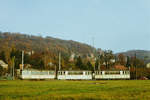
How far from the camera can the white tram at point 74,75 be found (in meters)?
49.6

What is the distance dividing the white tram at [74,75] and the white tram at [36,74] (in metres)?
2.18

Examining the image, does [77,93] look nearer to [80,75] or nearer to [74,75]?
[74,75]

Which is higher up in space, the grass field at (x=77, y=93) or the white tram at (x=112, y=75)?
the grass field at (x=77, y=93)

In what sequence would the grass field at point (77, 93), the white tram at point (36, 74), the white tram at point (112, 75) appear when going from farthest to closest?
the white tram at point (112, 75), the white tram at point (36, 74), the grass field at point (77, 93)

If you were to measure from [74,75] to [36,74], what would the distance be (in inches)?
339

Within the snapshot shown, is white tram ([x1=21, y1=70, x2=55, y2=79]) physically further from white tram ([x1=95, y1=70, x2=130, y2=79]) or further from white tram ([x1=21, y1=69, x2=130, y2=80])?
white tram ([x1=95, y1=70, x2=130, y2=79])

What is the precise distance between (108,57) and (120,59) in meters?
30.8

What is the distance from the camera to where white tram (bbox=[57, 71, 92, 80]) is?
163 ft

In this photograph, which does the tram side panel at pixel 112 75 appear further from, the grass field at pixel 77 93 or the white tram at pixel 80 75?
the grass field at pixel 77 93

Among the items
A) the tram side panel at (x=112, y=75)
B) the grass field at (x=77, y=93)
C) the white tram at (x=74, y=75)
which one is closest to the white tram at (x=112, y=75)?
the tram side panel at (x=112, y=75)

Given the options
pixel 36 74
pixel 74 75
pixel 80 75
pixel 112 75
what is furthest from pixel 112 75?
pixel 36 74

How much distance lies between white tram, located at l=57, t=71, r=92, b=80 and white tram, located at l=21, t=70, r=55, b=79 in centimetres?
218

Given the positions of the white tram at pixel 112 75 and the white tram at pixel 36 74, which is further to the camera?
the white tram at pixel 112 75

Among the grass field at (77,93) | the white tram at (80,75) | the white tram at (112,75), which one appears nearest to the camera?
the grass field at (77,93)
